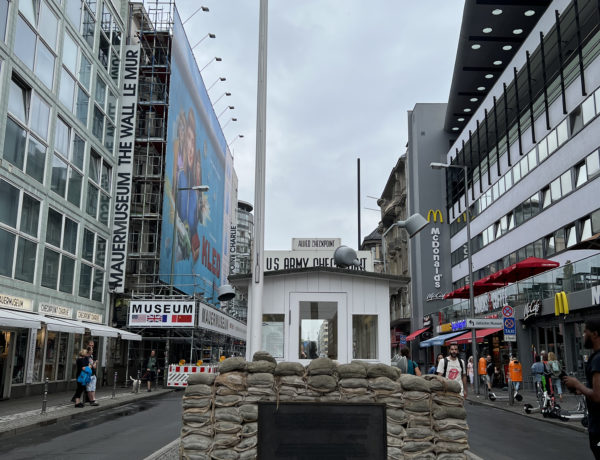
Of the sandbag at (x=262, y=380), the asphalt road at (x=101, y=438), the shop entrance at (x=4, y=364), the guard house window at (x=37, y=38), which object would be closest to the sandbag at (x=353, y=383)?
the sandbag at (x=262, y=380)

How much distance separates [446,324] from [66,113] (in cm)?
2942

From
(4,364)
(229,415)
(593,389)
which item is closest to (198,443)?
(229,415)

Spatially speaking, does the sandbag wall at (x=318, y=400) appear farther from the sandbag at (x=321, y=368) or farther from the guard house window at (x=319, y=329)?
the guard house window at (x=319, y=329)

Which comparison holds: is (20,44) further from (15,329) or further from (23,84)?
(15,329)

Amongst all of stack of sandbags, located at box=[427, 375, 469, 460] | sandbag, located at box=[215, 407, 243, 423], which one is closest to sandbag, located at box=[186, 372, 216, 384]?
sandbag, located at box=[215, 407, 243, 423]

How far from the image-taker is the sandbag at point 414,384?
6.78m

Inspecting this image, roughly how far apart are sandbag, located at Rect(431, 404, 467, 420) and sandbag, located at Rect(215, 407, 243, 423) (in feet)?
7.20

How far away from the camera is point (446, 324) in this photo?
43.5 m

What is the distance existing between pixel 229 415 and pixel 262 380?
540 mm

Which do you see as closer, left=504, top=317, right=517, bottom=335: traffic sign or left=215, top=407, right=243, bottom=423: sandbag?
left=215, top=407, right=243, bottom=423: sandbag

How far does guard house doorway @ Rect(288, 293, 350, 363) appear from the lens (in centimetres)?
1048

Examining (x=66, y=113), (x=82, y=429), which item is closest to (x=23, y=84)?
(x=66, y=113)

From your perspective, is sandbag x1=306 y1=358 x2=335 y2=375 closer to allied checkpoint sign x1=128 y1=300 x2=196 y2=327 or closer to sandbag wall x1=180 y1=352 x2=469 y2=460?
sandbag wall x1=180 y1=352 x2=469 y2=460

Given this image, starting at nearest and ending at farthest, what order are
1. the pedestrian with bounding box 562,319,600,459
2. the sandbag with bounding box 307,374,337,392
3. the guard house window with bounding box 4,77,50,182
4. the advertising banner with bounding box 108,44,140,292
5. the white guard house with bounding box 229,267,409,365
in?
the pedestrian with bounding box 562,319,600,459 < the sandbag with bounding box 307,374,337,392 < the white guard house with bounding box 229,267,409,365 < the guard house window with bounding box 4,77,50,182 < the advertising banner with bounding box 108,44,140,292
